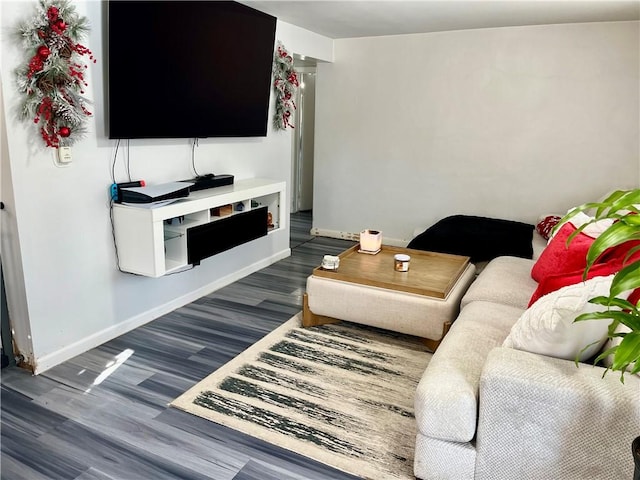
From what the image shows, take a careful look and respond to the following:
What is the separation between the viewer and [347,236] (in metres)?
5.74

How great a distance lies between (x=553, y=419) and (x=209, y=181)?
2.65 meters

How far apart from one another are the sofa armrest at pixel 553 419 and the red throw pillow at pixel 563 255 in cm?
92

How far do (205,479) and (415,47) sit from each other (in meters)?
4.33

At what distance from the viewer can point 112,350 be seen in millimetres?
2971

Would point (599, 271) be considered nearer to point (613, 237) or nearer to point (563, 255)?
point (563, 255)

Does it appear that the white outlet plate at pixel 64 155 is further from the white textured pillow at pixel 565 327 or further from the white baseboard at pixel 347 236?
the white baseboard at pixel 347 236

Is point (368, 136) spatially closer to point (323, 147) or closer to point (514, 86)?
point (323, 147)


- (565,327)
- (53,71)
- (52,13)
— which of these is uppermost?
(52,13)

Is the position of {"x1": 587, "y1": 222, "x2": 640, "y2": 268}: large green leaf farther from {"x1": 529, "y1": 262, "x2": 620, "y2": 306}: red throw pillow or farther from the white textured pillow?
{"x1": 529, "y1": 262, "x2": 620, "y2": 306}: red throw pillow

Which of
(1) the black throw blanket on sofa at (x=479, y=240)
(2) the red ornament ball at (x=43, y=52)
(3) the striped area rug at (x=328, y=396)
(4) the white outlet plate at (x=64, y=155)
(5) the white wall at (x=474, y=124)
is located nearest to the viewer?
(3) the striped area rug at (x=328, y=396)

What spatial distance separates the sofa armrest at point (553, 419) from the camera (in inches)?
63.6

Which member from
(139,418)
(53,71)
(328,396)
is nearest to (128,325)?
(139,418)

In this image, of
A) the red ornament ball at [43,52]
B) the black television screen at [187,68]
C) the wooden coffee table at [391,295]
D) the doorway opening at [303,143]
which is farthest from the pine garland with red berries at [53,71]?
the doorway opening at [303,143]

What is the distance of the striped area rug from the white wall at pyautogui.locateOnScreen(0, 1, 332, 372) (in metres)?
0.86
